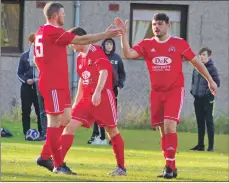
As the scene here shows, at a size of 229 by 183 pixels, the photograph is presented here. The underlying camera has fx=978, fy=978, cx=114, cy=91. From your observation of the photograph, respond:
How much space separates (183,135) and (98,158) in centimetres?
763

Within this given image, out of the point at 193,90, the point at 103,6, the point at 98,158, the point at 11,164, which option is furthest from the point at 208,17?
the point at 11,164

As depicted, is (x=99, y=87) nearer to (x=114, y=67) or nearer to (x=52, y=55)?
(x=52, y=55)

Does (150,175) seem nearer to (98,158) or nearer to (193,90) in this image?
(98,158)

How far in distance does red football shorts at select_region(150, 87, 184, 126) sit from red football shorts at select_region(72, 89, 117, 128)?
20.8 inches

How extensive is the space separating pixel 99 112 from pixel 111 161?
2375mm

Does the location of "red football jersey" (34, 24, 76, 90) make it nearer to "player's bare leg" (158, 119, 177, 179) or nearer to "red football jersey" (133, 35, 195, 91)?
"red football jersey" (133, 35, 195, 91)

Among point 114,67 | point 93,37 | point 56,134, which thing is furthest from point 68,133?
point 114,67

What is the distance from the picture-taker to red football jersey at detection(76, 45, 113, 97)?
11641 mm

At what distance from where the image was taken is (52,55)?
1109cm

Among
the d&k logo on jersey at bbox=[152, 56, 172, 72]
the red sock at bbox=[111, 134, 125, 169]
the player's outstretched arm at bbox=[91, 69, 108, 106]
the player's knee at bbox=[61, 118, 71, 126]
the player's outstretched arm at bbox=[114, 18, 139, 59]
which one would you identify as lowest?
the red sock at bbox=[111, 134, 125, 169]

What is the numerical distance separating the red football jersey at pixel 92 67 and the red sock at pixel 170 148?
0.95m

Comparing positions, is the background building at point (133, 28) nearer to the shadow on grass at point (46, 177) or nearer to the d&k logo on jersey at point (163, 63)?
the d&k logo on jersey at point (163, 63)

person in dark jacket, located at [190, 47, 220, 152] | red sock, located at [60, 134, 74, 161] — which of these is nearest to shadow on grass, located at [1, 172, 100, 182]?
red sock, located at [60, 134, 74, 161]

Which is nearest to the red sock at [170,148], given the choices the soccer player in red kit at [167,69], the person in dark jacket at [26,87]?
the soccer player in red kit at [167,69]
